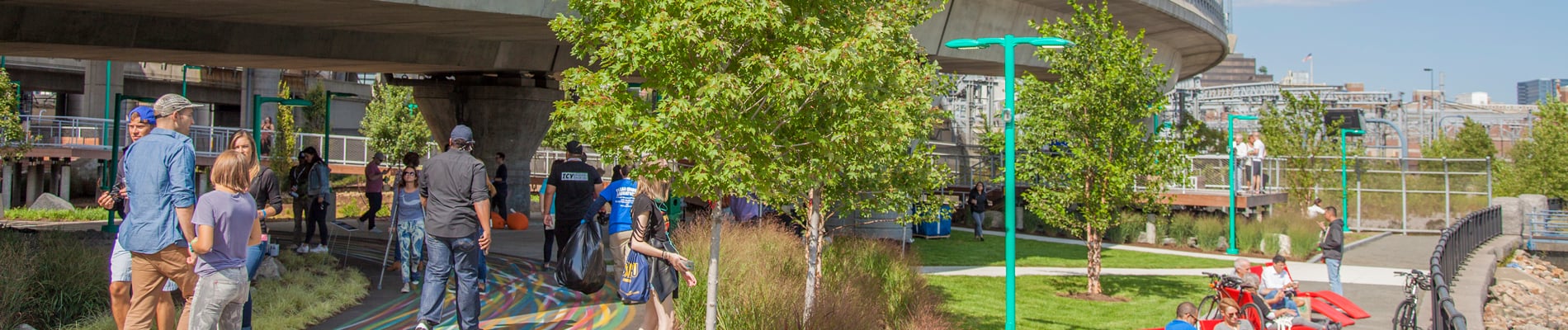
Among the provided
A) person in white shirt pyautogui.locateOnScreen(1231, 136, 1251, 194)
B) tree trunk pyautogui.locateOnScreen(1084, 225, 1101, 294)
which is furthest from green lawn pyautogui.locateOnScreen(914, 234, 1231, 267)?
person in white shirt pyautogui.locateOnScreen(1231, 136, 1251, 194)

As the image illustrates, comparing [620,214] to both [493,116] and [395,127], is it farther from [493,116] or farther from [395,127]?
[395,127]

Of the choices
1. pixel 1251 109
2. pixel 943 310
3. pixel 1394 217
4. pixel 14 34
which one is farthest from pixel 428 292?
pixel 1251 109

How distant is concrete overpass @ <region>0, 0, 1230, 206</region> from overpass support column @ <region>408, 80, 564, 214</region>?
0.03 meters

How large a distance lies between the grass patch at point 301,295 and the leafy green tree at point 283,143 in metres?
15.2

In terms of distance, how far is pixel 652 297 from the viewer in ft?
27.1

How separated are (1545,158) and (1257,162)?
15812 mm

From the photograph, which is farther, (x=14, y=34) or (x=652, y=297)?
(x=14, y=34)

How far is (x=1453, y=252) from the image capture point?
64.5 ft

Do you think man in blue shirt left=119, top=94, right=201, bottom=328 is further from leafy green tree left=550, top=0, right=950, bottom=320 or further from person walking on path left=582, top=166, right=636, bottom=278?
person walking on path left=582, top=166, right=636, bottom=278

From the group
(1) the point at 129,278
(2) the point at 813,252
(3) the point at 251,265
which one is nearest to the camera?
(1) the point at 129,278

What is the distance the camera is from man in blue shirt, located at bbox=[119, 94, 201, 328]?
641 cm

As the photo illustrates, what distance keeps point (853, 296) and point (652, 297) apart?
2.03m

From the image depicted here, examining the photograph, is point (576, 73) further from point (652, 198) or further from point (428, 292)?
point (428, 292)

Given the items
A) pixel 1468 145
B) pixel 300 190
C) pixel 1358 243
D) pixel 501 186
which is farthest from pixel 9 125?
pixel 1468 145
